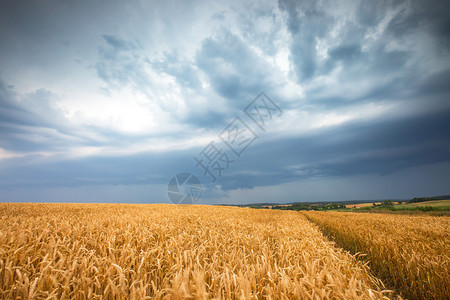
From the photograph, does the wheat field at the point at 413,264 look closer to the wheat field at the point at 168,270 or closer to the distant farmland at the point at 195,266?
the distant farmland at the point at 195,266

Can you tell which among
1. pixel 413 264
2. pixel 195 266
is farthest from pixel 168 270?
pixel 413 264

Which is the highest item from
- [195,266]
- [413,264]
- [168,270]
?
[195,266]

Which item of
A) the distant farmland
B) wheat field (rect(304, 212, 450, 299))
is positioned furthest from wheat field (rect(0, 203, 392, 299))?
wheat field (rect(304, 212, 450, 299))

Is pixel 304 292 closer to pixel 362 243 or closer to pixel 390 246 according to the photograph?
pixel 390 246

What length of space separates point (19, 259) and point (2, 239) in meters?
0.83

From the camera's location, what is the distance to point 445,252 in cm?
514

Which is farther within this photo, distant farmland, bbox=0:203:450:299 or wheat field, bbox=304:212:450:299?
wheat field, bbox=304:212:450:299

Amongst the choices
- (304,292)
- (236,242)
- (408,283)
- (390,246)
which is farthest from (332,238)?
(304,292)

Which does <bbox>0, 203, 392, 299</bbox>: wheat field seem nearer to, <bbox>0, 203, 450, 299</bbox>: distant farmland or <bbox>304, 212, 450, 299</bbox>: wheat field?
<bbox>0, 203, 450, 299</bbox>: distant farmland

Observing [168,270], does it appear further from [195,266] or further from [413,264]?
[413,264]

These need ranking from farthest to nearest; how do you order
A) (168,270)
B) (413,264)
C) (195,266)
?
(413,264), (168,270), (195,266)

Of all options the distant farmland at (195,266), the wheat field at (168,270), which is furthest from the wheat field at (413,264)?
the wheat field at (168,270)

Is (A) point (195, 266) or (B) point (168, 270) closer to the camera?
(A) point (195, 266)

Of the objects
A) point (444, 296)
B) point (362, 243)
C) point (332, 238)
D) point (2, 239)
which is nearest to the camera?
point (2, 239)
